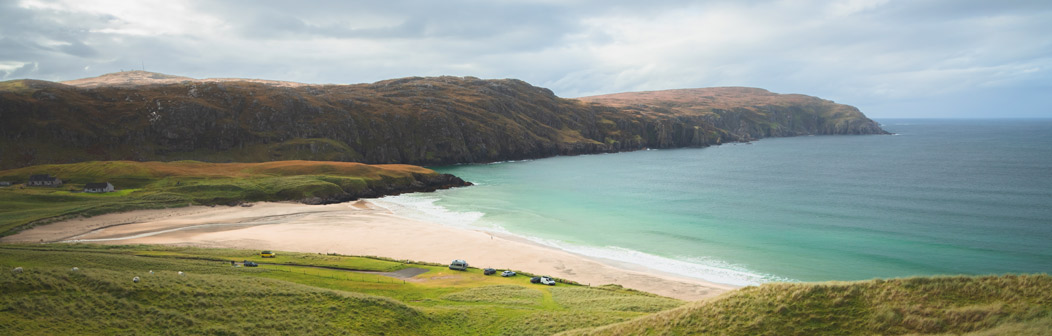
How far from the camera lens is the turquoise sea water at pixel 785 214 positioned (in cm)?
5519

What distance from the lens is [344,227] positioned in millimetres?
Result: 74250

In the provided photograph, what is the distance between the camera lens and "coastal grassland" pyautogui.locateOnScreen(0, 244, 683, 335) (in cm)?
2436

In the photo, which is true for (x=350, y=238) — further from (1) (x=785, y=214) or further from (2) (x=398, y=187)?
(1) (x=785, y=214)

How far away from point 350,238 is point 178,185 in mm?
50118

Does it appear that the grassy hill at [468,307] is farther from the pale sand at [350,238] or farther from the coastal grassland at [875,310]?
the pale sand at [350,238]

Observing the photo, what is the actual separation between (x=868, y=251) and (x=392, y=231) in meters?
57.4

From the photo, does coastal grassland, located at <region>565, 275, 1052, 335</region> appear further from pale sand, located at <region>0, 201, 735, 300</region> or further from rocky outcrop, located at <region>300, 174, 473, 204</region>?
rocky outcrop, located at <region>300, 174, 473, 204</region>

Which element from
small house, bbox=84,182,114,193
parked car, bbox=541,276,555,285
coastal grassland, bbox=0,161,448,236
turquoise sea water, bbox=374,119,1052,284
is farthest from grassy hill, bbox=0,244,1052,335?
small house, bbox=84,182,114,193

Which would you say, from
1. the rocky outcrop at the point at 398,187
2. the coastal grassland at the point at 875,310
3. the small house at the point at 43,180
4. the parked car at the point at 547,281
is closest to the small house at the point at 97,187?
the small house at the point at 43,180

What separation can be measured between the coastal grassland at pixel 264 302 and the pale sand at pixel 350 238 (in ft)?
28.5

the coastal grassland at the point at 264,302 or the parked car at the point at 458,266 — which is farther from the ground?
the coastal grassland at the point at 264,302

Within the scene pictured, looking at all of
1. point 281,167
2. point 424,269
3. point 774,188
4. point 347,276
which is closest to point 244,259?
point 347,276

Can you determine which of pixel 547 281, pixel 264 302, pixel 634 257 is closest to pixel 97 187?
pixel 264 302

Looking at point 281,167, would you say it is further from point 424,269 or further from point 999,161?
point 999,161
